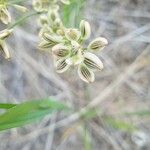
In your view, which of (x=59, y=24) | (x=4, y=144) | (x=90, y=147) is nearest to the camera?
(x=59, y=24)

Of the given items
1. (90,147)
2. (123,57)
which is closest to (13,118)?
(90,147)

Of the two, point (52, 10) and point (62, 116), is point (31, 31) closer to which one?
A: point (62, 116)

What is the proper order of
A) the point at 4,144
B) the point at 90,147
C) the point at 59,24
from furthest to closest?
the point at 4,144 < the point at 90,147 < the point at 59,24

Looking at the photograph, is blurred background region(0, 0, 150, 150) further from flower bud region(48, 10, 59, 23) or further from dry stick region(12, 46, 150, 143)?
flower bud region(48, 10, 59, 23)

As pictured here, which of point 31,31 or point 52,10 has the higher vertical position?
point 52,10

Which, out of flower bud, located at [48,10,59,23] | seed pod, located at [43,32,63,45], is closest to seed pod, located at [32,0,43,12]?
flower bud, located at [48,10,59,23]

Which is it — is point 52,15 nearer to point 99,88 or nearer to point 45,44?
point 45,44

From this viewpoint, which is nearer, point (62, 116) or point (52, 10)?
point (52, 10)

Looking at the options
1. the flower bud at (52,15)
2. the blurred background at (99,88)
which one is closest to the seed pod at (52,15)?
the flower bud at (52,15)
